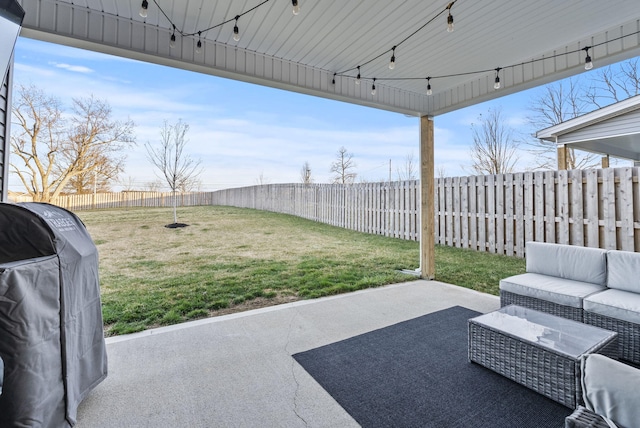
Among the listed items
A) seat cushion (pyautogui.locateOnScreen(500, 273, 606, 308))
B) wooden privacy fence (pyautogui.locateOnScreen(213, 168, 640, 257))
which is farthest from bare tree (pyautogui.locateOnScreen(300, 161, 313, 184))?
seat cushion (pyautogui.locateOnScreen(500, 273, 606, 308))

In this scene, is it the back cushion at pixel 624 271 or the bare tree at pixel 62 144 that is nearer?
the back cushion at pixel 624 271

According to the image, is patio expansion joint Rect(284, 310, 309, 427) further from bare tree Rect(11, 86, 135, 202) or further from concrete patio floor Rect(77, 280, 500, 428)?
bare tree Rect(11, 86, 135, 202)

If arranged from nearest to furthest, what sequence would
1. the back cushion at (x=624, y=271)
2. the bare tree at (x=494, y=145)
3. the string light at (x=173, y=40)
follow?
the back cushion at (x=624, y=271), the string light at (x=173, y=40), the bare tree at (x=494, y=145)

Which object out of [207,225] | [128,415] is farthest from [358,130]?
[128,415]

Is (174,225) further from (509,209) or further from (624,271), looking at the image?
(624,271)

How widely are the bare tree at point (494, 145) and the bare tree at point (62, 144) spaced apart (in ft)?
34.7

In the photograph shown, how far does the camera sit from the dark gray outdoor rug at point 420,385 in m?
1.67

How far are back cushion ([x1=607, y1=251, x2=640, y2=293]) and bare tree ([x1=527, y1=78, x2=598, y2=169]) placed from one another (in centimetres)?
822

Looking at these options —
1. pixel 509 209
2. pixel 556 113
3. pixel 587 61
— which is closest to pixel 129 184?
pixel 587 61

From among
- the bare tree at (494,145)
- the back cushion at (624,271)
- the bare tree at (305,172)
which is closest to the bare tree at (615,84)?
the bare tree at (494,145)

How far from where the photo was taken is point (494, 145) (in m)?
10.3

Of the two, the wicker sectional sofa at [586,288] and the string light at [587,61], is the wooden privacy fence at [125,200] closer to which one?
the wicker sectional sofa at [586,288]

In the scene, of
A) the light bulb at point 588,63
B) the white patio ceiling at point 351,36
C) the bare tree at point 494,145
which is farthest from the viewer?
the bare tree at point 494,145

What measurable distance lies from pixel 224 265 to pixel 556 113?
1127cm
